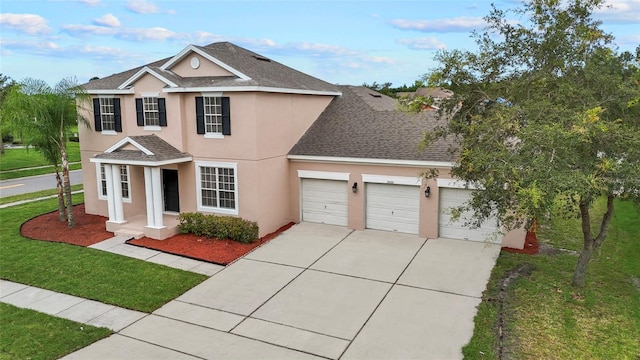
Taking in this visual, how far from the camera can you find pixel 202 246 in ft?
49.1

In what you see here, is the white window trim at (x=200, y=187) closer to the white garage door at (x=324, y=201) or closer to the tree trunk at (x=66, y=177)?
the white garage door at (x=324, y=201)

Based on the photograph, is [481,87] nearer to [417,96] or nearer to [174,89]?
[417,96]

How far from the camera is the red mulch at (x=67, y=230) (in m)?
16.0

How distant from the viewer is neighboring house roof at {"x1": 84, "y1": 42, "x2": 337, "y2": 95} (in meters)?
15.6

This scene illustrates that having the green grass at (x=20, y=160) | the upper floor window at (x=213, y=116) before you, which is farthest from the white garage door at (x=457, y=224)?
the green grass at (x=20, y=160)

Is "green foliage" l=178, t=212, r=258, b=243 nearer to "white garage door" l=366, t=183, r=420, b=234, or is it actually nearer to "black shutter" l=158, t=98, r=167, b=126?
"black shutter" l=158, t=98, r=167, b=126

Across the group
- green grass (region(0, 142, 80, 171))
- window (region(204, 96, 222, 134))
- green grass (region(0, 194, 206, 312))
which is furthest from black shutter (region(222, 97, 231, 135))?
green grass (region(0, 142, 80, 171))

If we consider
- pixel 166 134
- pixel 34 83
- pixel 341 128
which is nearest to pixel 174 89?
pixel 166 134

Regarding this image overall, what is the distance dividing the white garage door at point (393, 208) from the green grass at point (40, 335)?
9.76 m

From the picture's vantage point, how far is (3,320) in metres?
10.2

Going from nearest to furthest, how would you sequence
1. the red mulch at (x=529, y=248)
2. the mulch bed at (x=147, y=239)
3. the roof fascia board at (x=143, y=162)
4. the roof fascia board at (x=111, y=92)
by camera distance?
1. the red mulch at (x=529, y=248)
2. the mulch bed at (x=147, y=239)
3. the roof fascia board at (x=143, y=162)
4. the roof fascia board at (x=111, y=92)

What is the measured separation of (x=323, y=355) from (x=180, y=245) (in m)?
8.04

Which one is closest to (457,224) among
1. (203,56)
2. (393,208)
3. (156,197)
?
(393,208)

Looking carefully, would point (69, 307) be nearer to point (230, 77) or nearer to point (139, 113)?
point (139, 113)
